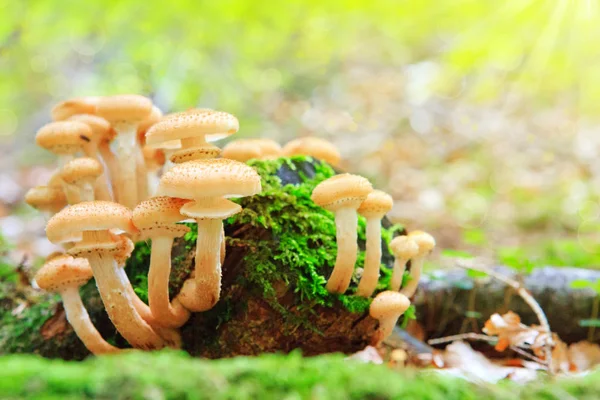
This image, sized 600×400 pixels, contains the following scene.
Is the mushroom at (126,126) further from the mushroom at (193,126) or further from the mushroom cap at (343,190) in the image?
the mushroom cap at (343,190)

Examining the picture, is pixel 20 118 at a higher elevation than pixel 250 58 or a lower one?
lower

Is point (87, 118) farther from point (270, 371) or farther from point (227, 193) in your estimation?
point (270, 371)

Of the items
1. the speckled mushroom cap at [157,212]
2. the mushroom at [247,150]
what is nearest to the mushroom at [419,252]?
the mushroom at [247,150]

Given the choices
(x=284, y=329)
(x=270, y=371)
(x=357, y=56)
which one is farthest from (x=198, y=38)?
(x=270, y=371)

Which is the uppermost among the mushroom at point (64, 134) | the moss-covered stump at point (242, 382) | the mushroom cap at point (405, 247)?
the mushroom at point (64, 134)

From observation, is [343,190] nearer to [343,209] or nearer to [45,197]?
[343,209]
